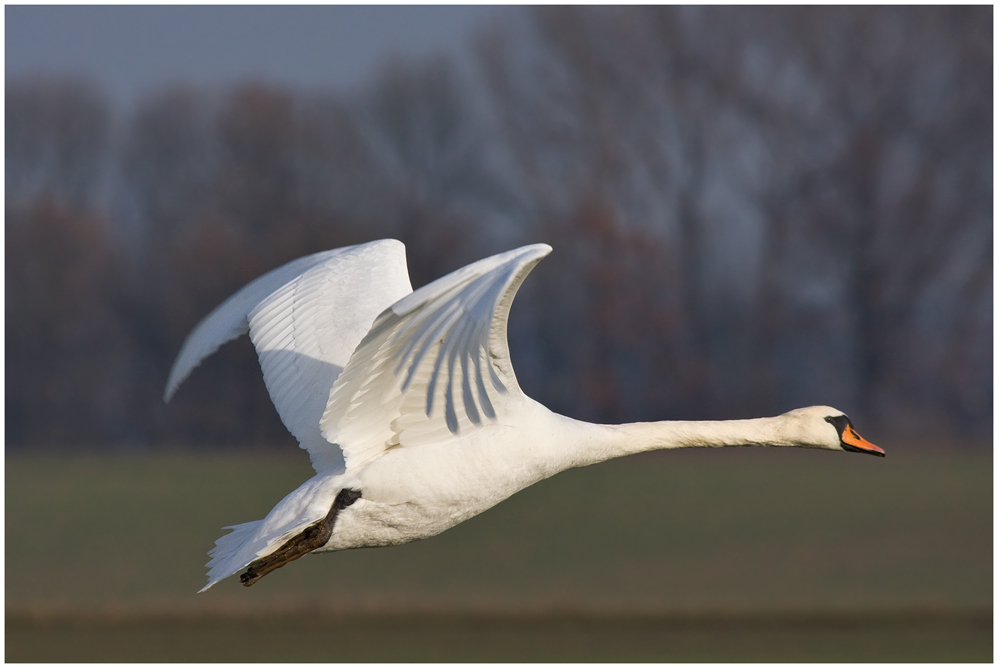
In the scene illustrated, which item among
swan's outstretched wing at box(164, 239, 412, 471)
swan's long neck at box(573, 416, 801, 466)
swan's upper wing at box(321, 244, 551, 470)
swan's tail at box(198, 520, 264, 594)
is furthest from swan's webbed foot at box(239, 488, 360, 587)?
swan's long neck at box(573, 416, 801, 466)

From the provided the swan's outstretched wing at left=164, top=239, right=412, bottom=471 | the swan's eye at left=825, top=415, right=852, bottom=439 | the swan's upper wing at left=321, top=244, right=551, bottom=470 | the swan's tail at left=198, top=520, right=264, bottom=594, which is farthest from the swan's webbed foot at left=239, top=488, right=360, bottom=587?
the swan's eye at left=825, top=415, right=852, bottom=439

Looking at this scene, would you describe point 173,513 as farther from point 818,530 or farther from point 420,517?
point 420,517

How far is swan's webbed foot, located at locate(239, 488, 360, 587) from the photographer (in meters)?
6.03

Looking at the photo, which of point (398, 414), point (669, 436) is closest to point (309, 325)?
point (398, 414)

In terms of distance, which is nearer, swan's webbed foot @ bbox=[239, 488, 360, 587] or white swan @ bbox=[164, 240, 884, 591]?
white swan @ bbox=[164, 240, 884, 591]

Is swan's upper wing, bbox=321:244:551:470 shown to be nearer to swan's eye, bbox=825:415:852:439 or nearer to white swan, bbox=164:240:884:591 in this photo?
white swan, bbox=164:240:884:591

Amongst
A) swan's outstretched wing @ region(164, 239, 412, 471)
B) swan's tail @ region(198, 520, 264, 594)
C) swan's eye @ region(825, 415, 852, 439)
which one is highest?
swan's outstretched wing @ region(164, 239, 412, 471)

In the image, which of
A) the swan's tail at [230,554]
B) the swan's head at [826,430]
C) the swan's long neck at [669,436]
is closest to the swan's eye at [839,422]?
the swan's head at [826,430]

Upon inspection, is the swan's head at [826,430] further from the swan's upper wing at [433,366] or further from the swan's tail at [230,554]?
the swan's tail at [230,554]

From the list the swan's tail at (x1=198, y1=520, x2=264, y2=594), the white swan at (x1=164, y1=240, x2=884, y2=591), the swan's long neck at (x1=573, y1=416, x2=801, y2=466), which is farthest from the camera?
the swan's long neck at (x1=573, y1=416, x2=801, y2=466)

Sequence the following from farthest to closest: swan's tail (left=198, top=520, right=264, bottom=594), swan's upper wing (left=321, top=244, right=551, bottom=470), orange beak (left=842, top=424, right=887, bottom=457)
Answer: orange beak (left=842, top=424, right=887, bottom=457) → swan's tail (left=198, top=520, right=264, bottom=594) → swan's upper wing (left=321, top=244, right=551, bottom=470)

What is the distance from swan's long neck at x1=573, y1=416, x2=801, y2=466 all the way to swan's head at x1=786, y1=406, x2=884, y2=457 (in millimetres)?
73

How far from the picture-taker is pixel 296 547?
19.9ft

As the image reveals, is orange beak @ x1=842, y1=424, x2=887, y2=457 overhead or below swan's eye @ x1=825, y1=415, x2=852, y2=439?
below
